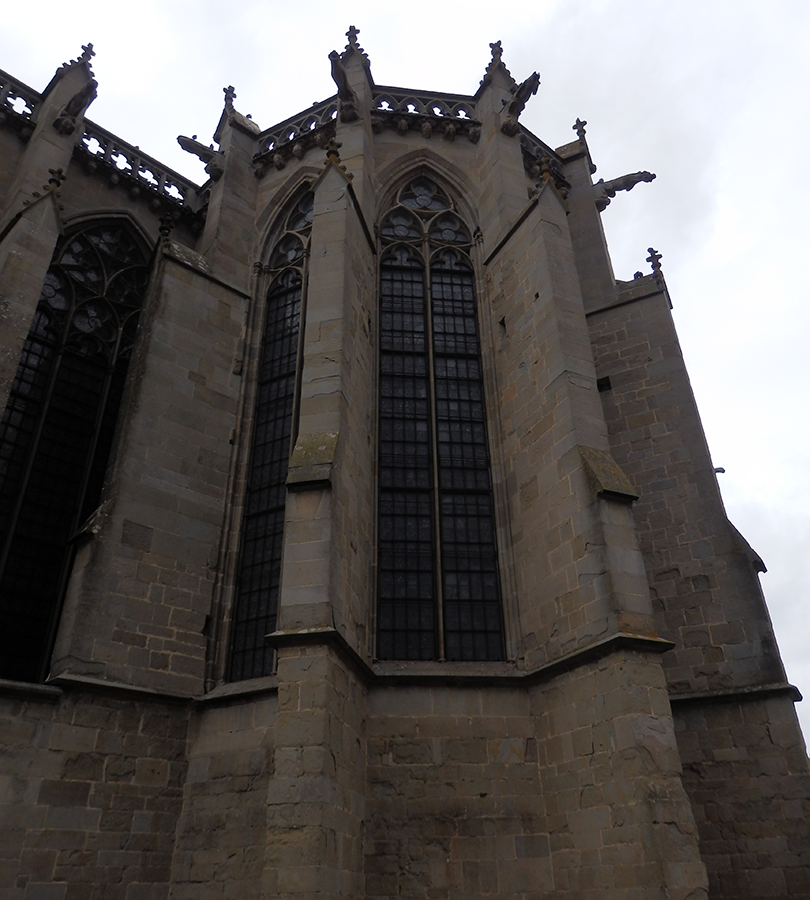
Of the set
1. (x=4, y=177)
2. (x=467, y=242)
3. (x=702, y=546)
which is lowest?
(x=702, y=546)

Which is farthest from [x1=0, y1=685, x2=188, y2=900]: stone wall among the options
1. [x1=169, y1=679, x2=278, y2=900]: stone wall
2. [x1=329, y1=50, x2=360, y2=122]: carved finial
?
[x1=329, y1=50, x2=360, y2=122]: carved finial

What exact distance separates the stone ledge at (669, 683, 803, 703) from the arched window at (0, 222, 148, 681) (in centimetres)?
895

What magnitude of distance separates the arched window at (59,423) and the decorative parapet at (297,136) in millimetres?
3383

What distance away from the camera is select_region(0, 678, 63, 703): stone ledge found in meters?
8.60

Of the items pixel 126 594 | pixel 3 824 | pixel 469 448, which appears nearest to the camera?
pixel 3 824

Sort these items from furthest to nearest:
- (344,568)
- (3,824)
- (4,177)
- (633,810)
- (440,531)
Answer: (4,177) < (440,531) < (344,568) < (3,824) < (633,810)

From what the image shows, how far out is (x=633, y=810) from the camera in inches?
292

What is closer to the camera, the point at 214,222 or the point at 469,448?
the point at 469,448

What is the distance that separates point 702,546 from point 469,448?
156 inches

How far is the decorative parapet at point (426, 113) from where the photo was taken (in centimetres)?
1516

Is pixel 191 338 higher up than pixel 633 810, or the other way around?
pixel 191 338

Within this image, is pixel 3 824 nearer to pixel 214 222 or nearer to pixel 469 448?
pixel 469 448

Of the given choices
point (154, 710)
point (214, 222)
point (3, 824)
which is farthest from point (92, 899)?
point (214, 222)

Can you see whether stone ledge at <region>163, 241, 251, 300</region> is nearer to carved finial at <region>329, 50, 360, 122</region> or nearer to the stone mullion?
the stone mullion
